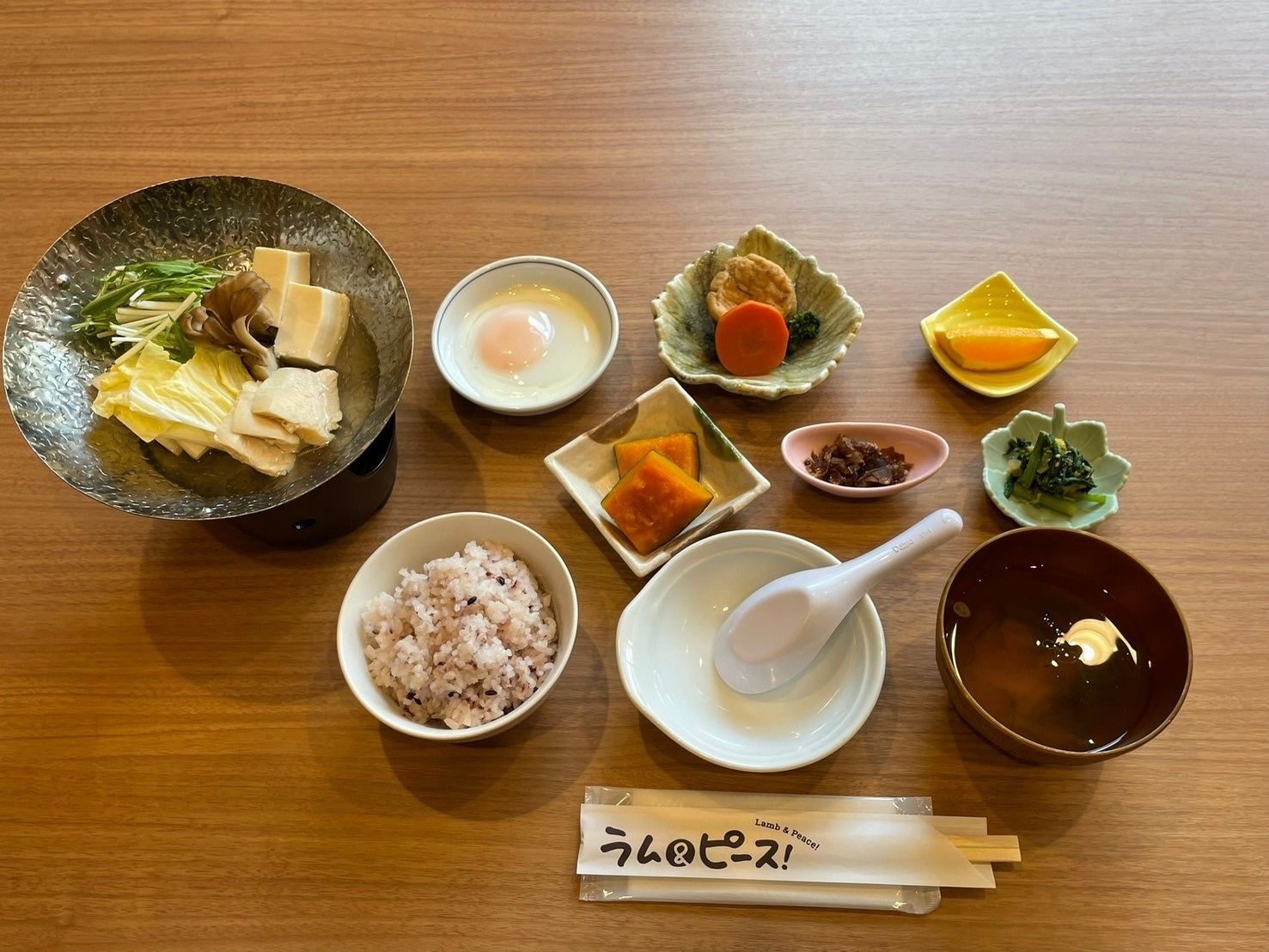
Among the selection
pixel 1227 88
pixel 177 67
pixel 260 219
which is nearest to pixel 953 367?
pixel 1227 88

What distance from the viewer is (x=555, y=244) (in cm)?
189

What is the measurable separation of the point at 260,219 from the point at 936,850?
1.63 m

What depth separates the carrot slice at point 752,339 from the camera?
5.33ft

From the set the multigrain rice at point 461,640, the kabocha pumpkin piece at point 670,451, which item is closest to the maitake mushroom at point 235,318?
the multigrain rice at point 461,640

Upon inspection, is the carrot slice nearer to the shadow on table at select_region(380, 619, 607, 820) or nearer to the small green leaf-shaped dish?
the small green leaf-shaped dish

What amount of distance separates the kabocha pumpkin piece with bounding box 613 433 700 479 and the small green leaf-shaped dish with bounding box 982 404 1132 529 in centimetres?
57

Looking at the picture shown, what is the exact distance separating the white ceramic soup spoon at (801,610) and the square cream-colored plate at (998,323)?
0.46 metres

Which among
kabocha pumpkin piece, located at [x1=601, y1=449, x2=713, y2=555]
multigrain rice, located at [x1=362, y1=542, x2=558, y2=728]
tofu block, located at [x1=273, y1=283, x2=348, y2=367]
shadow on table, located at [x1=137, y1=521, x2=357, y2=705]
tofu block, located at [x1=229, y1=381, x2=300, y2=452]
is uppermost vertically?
tofu block, located at [x1=273, y1=283, x2=348, y2=367]

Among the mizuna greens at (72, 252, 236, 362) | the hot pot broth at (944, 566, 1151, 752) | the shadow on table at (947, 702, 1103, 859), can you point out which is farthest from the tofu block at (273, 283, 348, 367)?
the shadow on table at (947, 702, 1103, 859)

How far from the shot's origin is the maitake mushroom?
4.50 feet

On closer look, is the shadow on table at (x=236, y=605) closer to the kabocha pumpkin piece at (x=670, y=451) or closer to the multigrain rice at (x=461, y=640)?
the multigrain rice at (x=461, y=640)

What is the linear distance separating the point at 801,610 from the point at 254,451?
95 cm

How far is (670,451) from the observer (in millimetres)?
1564

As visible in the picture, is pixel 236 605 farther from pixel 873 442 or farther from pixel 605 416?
pixel 873 442
